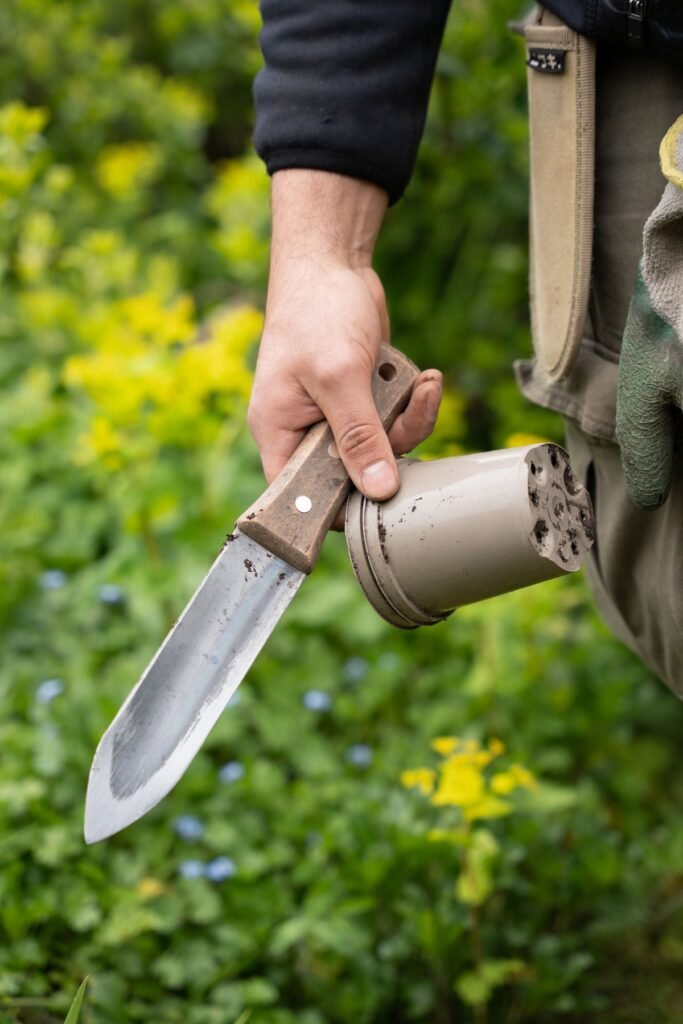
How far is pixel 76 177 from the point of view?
4.00 metres

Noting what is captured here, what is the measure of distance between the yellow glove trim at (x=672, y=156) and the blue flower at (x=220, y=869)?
51.8 inches

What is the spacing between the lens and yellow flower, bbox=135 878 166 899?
5.91 feet

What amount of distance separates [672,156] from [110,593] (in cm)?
166

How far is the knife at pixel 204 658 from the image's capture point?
3.69 feet

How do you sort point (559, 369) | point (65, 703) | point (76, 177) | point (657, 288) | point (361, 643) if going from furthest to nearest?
point (76, 177), point (361, 643), point (65, 703), point (559, 369), point (657, 288)

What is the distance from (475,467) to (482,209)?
84.3 inches

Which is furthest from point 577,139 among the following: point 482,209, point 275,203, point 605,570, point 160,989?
point 482,209

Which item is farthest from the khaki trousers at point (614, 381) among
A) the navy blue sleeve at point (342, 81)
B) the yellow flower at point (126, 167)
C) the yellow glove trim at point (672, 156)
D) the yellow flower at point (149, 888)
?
the yellow flower at point (126, 167)

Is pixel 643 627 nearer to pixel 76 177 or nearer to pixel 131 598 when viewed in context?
pixel 131 598

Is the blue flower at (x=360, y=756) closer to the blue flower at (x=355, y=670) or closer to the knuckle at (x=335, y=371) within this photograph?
the blue flower at (x=355, y=670)

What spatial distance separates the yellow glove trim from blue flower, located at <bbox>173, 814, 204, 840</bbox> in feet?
4.52

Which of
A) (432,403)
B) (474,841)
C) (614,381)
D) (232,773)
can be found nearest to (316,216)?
(432,403)

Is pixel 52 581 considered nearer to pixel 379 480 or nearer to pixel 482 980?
pixel 482 980

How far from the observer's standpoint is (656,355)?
40.4 inches
